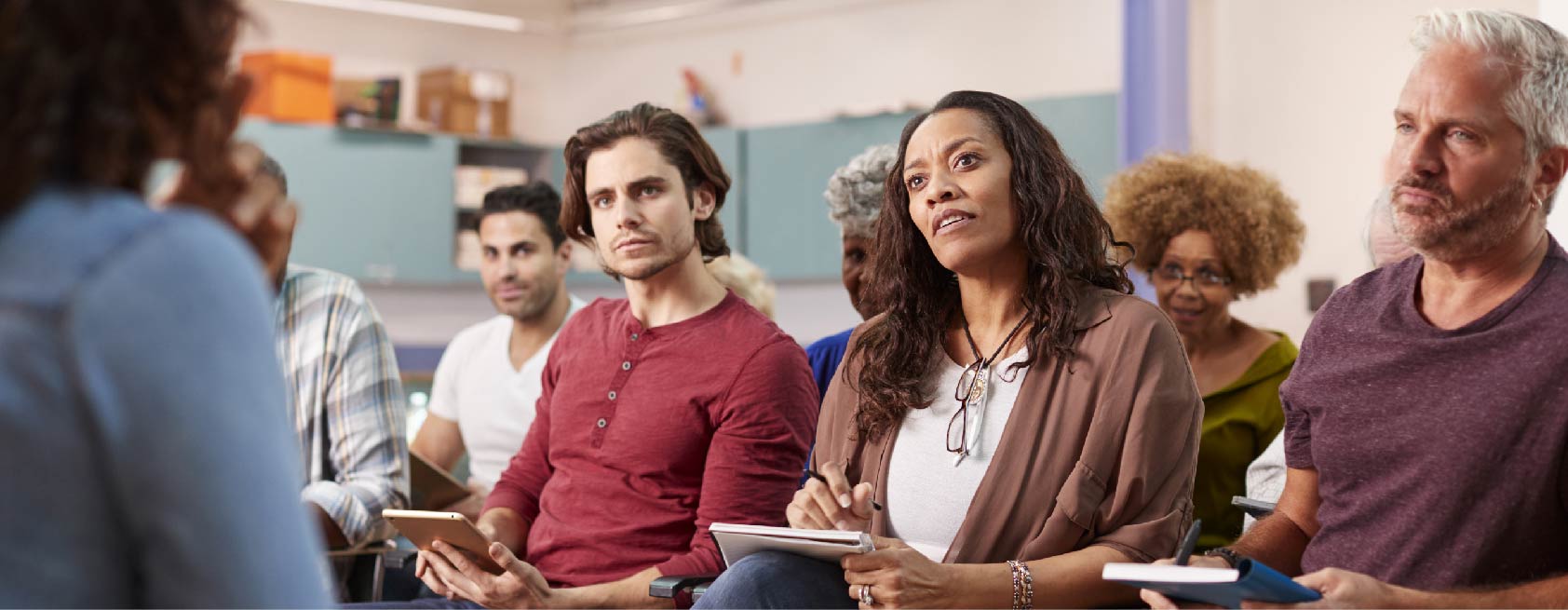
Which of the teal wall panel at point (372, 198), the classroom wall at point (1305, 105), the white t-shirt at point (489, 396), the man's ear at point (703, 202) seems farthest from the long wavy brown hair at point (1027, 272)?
the teal wall panel at point (372, 198)

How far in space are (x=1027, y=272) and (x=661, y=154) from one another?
83 cm

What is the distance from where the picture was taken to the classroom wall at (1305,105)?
486 centimetres

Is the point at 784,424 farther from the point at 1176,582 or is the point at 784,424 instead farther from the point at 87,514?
the point at 87,514

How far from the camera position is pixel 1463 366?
64.4 inches

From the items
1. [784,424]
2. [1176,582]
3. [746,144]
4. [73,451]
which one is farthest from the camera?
[746,144]

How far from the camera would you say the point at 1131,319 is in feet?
6.56

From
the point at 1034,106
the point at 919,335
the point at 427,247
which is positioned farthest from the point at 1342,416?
the point at 427,247

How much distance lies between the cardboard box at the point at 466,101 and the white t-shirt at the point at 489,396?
122 inches

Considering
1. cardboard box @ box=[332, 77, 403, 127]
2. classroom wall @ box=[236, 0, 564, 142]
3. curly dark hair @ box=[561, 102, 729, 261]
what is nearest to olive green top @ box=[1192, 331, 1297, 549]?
curly dark hair @ box=[561, 102, 729, 261]

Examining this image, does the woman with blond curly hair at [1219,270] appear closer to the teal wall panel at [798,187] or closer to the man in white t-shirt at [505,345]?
the man in white t-shirt at [505,345]

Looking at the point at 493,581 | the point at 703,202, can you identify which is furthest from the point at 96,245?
the point at 703,202

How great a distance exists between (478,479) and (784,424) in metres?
1.41

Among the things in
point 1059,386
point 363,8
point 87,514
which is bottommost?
point 1059,386

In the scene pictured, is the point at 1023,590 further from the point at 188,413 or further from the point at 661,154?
the point at 188,413
